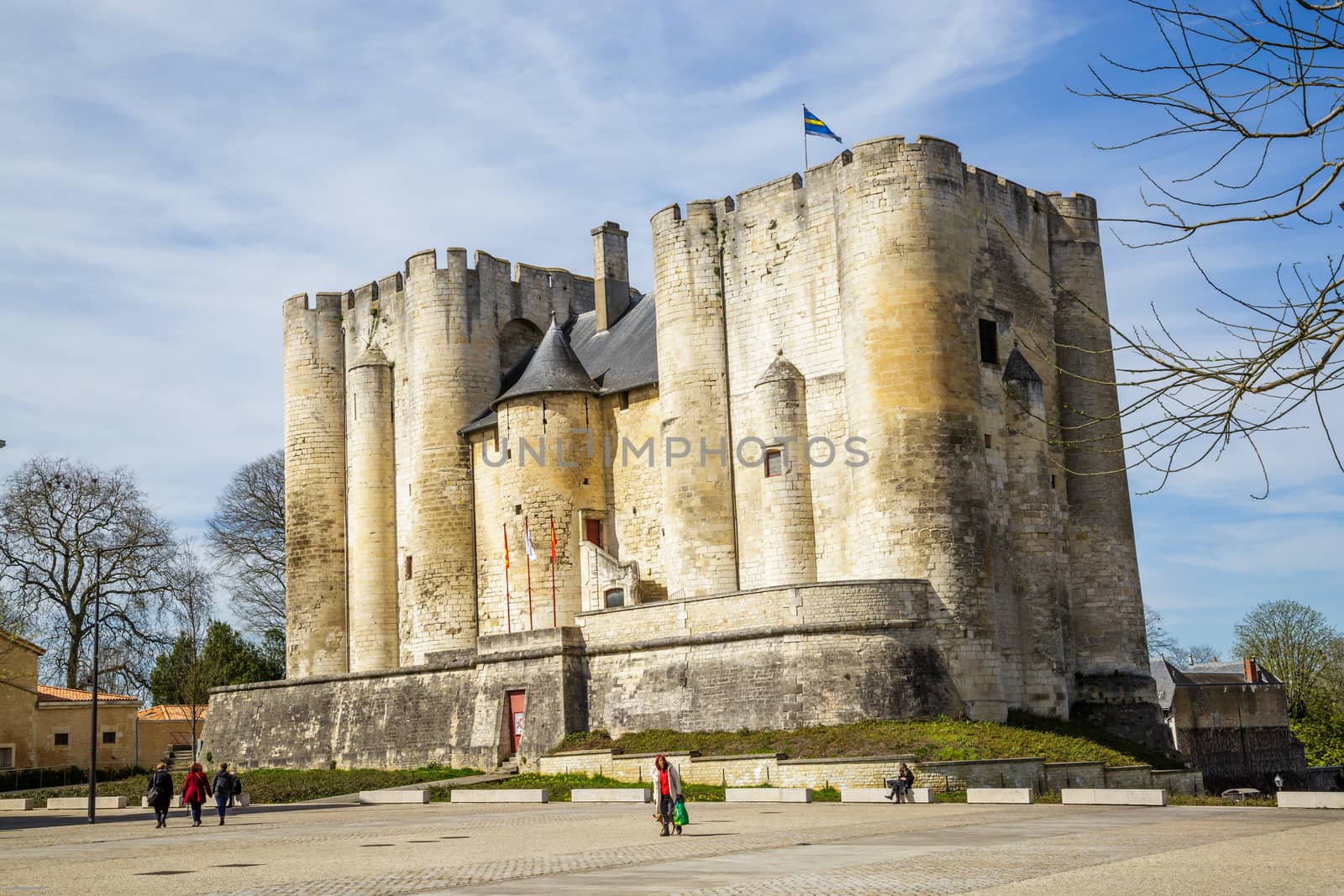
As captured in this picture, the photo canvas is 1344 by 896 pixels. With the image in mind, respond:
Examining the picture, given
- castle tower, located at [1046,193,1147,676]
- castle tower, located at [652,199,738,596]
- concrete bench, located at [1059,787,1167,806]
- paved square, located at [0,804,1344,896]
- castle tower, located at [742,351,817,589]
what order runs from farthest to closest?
1. castle tower, located at [1046,193,1147,676]
2. castle tower, located at [652,199,738,596]
3. castle tower, located at [742,351,817,589]
4. concrete bench, located at [1059,787,1167,806]
5. paved square, located at [0,804,1344,896]

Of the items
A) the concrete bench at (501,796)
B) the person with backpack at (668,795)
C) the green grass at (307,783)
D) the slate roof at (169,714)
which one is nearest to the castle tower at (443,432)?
the green grass at (307,783)

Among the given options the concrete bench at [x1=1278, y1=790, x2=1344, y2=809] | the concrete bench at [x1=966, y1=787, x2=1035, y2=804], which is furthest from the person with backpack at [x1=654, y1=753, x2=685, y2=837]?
the concrete bench at [x1=1278, y1=790, x2=1344, y2=809]

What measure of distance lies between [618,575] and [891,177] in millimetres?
10714

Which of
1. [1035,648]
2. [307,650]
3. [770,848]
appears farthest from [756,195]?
[770,848]

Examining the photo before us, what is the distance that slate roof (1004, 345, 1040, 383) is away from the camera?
29.3 m

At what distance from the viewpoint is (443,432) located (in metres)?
36.0

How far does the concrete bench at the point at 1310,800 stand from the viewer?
55.9 feet

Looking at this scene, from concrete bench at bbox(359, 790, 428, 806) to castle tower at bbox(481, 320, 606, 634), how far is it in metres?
7.34

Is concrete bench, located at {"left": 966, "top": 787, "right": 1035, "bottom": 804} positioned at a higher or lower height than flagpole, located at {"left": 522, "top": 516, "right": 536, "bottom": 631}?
lower

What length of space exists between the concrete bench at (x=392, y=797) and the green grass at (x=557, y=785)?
0.44 meters

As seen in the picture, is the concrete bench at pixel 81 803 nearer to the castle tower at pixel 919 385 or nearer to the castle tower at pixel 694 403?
the castle tower at pixel 694 403

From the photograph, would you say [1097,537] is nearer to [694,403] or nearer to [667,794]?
[694,403]

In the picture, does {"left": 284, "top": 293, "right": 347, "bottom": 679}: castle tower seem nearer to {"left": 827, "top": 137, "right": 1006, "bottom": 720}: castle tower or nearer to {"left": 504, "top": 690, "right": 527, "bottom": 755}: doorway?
{"left": 504, "top": 690, "right": 527, "bottom": 755}: doorway

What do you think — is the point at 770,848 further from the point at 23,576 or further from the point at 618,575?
the point at 23,576
